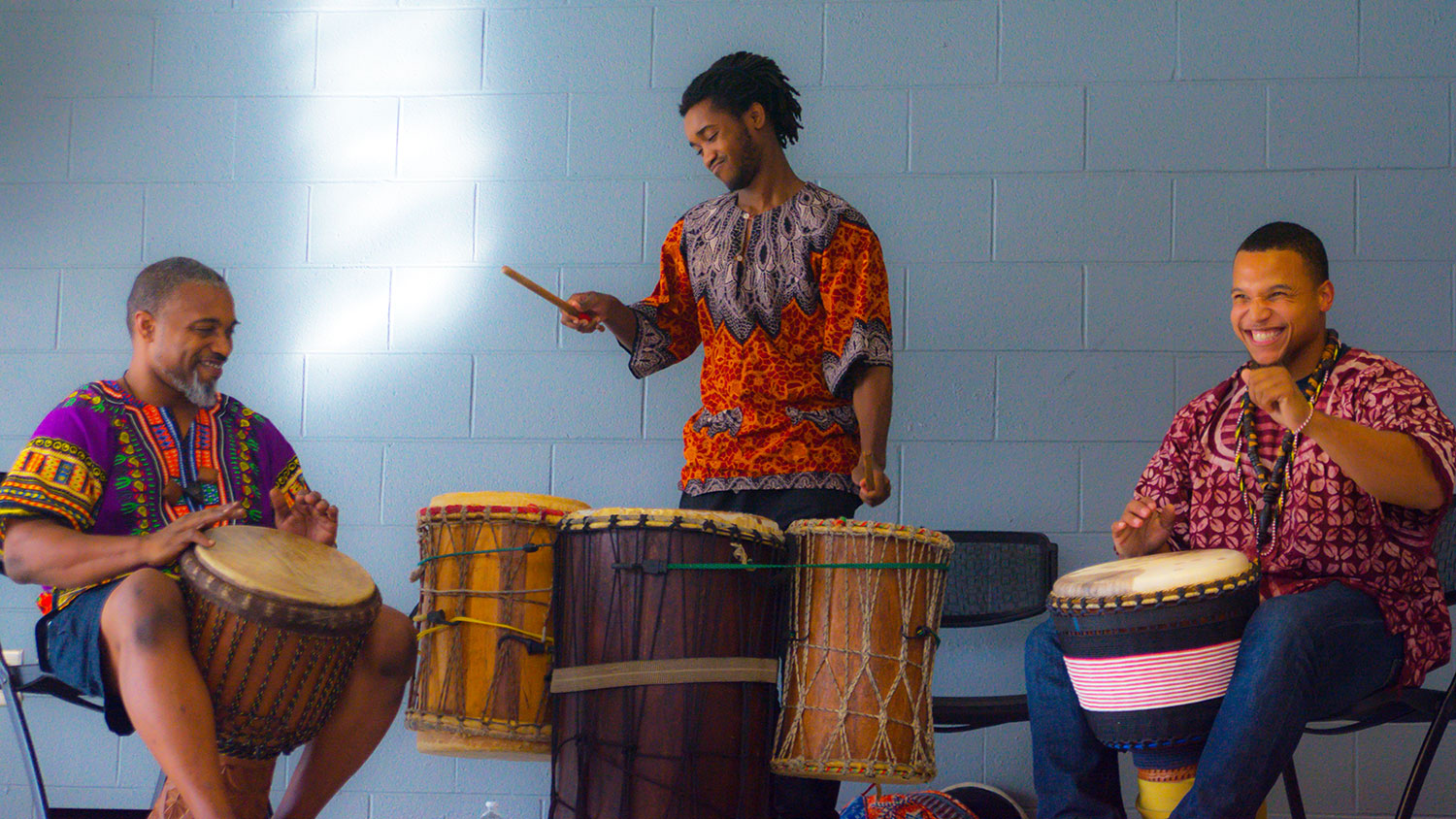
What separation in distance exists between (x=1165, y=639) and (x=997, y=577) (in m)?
1.00

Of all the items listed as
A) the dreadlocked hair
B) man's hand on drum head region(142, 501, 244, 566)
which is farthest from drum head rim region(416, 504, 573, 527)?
the dreadlocked hair

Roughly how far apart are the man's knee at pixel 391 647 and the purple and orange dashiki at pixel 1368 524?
1.56 meters

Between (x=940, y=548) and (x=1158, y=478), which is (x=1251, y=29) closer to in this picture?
(x=1158, y=478)

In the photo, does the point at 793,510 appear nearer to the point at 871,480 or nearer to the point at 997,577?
the point at 871,480

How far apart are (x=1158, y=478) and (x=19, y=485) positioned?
2087mm

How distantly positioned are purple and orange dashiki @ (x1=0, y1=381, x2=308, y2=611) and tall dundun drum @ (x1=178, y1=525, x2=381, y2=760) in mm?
219

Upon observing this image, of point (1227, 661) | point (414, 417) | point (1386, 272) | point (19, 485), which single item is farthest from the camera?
point (414, 417)

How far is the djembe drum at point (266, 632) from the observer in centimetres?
216

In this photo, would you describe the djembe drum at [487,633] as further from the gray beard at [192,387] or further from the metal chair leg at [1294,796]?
the metal chair leg at [1294,796]

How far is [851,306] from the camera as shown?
2.51 meters

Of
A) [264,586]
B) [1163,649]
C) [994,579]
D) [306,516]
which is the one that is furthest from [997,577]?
[264,586]

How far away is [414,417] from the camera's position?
134 inches

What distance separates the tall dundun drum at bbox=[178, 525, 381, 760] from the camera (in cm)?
216

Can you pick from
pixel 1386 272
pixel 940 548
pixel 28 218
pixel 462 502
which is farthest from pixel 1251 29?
pixel 28 218
